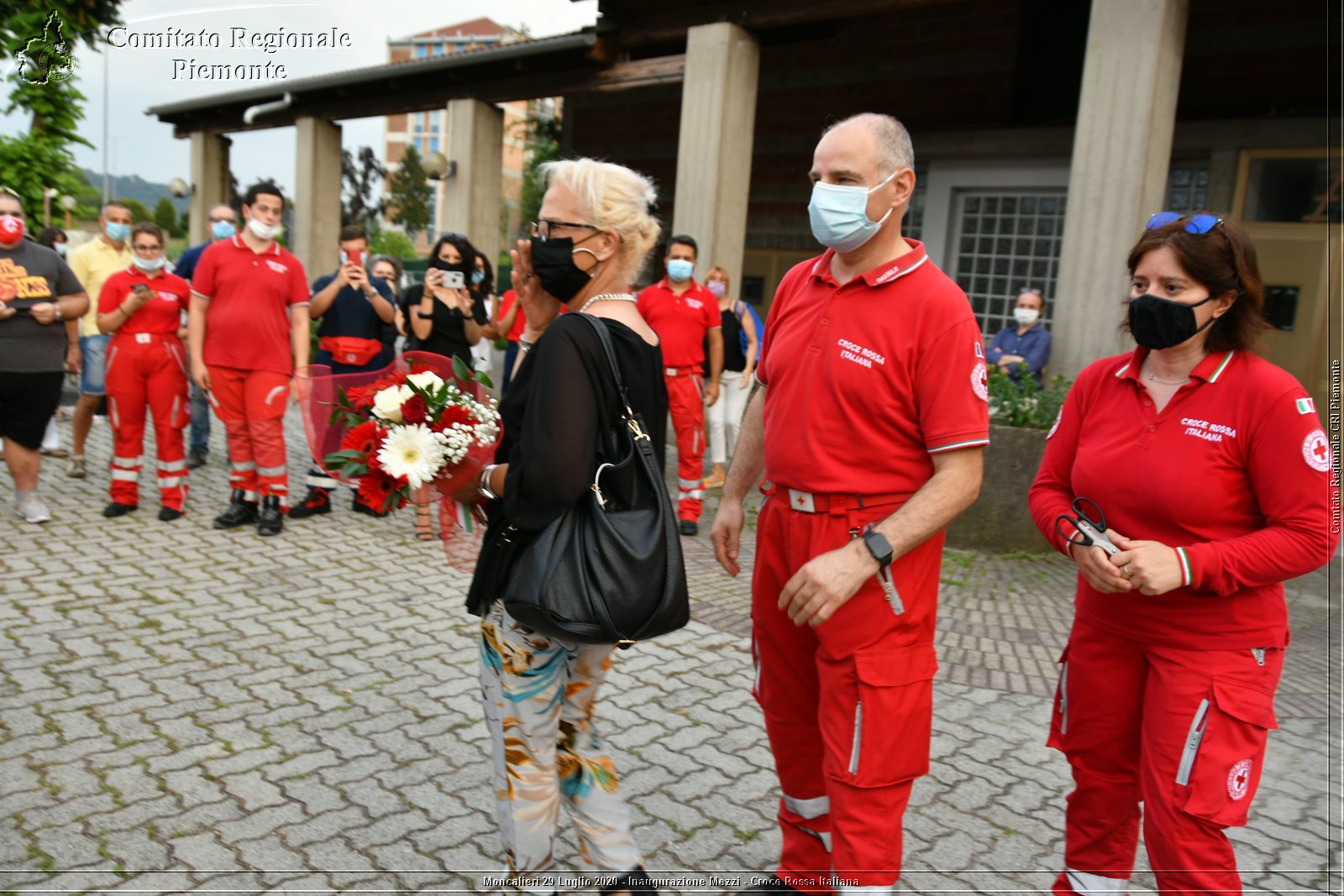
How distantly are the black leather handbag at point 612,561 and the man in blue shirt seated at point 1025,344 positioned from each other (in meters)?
6.63

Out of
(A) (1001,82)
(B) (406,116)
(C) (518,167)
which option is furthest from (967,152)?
(C) (518,167)

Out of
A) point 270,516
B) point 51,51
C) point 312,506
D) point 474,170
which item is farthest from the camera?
point 474,170

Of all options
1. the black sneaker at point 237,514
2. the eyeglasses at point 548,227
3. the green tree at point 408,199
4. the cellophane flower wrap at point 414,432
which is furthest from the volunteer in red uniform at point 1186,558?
the green tree at point 408,199

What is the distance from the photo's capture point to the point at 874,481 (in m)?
2.55

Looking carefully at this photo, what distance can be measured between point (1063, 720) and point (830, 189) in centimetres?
170

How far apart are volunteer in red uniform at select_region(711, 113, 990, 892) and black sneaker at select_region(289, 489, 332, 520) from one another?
231 inches

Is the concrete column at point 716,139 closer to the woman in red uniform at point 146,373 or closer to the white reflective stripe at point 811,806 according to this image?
the woman in red uniform at point 146,373

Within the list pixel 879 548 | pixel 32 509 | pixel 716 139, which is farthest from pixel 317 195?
pixel 879 548

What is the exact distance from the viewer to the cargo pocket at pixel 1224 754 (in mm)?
2377

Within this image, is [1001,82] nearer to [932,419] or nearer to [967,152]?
[967,152]

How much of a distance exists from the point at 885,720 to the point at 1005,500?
557 centimetres

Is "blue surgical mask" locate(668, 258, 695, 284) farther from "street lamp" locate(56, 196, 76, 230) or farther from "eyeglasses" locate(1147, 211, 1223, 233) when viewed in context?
"street lamp" locate(56, 196, 76, 230)

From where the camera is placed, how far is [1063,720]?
9.31 ft

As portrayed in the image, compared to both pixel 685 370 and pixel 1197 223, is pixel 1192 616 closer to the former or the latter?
pixel 1197 223
